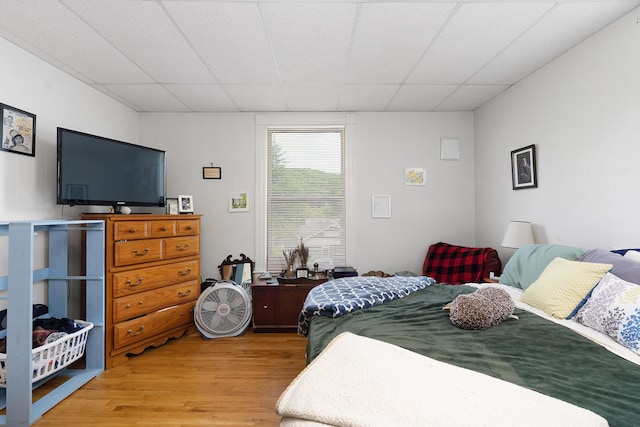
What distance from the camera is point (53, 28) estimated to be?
2193 millimetres

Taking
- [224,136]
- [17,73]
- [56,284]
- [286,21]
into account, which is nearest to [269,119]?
[224,136]

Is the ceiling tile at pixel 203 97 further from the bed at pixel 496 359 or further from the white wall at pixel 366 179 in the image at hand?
the bed at pixel 496 359

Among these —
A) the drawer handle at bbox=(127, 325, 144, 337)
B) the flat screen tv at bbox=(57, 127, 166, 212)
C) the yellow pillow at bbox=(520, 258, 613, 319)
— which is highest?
the flat screen tv at bbox=(57, 127, 166, 212)

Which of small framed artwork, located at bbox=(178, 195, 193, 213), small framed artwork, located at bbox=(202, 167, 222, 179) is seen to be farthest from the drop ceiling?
small framed artwork, located at bbox=(178, 195, 193, 213)

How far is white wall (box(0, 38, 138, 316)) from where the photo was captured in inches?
93.8

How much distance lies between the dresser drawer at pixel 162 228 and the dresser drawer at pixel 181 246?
0.21ft

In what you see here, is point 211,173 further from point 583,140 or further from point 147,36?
point 583,140

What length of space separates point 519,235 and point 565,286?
1104 millimetres

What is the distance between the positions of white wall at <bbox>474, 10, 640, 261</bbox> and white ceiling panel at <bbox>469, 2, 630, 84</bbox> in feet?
0.30

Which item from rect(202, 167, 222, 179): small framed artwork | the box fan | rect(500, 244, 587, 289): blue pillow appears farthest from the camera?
rect(202, 167, 222, 179): small framed artwork

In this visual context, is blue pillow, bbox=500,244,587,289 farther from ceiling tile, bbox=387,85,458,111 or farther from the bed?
ceiling tile, bbox=387,85,458,111

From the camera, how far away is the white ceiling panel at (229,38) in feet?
6.57

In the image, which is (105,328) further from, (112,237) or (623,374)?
(623,374)

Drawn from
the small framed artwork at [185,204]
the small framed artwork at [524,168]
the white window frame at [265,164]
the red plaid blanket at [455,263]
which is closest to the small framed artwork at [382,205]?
the white window frame at [265,164]
